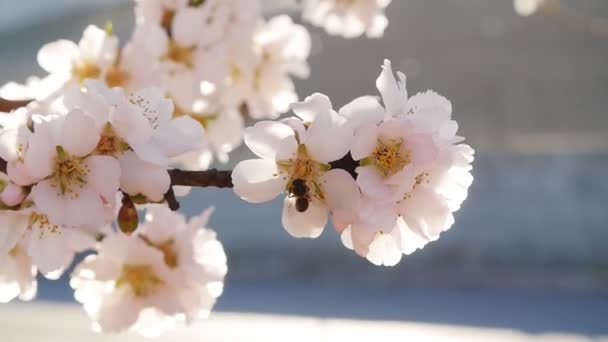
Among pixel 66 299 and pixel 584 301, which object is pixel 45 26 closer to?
pixel 66 299

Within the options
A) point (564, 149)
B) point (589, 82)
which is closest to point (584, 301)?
point (564, 149)

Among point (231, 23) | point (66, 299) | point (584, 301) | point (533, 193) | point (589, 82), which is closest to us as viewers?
point (231, 23)

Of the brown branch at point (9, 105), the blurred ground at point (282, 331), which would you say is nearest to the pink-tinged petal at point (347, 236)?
the brown branch at point (9, 105)

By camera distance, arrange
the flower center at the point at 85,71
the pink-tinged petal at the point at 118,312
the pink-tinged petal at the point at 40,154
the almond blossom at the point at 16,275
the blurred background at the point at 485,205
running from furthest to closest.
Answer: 1. the blurred background at the point at 485,205
2. the flower center at the point at 85,71
3. the pink-tinged petal at the point at 118,312
4. the almond blossom at the point at 16,275
5. the pink-tinged petal at the point at 40,154

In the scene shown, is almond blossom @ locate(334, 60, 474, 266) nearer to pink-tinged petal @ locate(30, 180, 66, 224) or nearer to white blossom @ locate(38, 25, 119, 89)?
pink-tinged petal @ locate(30, 180, 66, 224)

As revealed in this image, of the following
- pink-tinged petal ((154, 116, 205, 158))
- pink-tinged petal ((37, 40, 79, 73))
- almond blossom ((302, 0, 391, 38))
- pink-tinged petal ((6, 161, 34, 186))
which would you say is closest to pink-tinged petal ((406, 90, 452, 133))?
pink-tinged petal ((154, 116, 205, 158))

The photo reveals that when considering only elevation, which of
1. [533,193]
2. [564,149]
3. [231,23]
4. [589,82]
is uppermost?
[589,82]

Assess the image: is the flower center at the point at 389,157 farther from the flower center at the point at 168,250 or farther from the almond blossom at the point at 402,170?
the flower center at the point at 168,250
